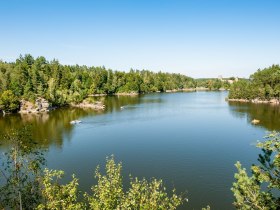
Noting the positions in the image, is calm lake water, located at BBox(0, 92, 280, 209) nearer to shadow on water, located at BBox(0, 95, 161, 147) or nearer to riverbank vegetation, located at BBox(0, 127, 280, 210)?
shadow on water, located at BBox(0, 95, 161, 147)

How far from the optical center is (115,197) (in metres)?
14.7

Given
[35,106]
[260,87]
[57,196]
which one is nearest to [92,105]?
[35,106]

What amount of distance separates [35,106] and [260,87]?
119 m

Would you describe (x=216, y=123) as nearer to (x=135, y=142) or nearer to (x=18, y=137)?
(x=135, y=142)

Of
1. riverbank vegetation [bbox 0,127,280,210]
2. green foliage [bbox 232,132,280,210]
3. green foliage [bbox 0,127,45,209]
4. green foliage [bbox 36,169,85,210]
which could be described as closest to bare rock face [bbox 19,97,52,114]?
green foliage [bbox 0,127,45,209]

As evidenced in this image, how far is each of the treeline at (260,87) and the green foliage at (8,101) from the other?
121 metres

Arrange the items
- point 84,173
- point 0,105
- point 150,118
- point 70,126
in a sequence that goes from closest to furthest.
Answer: point 84,173, point 70,126, point 150,118, point 0,105

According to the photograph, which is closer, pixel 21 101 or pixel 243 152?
pixel 243 152

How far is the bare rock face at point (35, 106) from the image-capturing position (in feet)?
364

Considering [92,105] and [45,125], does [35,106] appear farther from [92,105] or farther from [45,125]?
[45,125]

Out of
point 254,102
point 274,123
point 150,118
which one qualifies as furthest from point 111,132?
point 254,102

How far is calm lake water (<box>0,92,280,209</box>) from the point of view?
137ft

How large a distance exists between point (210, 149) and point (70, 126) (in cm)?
4439

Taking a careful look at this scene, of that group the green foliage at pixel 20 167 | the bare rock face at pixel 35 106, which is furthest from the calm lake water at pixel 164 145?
the green foliage at pixel 20 167
